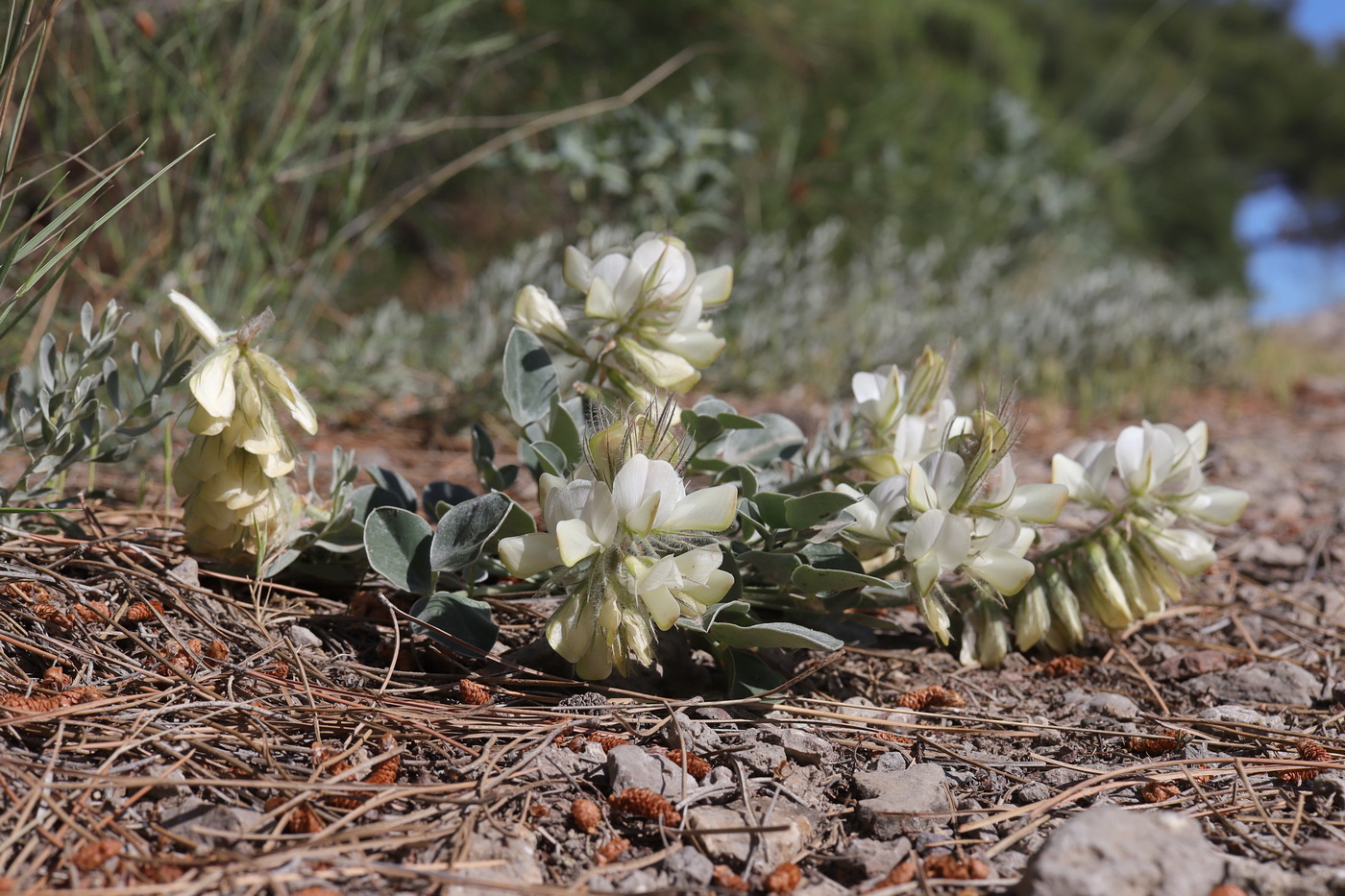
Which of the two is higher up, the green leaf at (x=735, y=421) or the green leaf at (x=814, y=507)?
the green leaf at (x=735, y=421)

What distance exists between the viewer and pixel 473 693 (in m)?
1.38

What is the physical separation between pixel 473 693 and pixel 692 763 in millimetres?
312

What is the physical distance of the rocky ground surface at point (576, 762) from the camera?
104cm

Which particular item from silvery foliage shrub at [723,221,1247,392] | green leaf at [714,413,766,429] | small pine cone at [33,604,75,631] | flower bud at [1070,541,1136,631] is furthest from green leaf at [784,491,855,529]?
silvery foliage shrub at [723,221,1247,392]

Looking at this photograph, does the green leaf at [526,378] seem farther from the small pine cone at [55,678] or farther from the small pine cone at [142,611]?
the small pine cone at [55,678]

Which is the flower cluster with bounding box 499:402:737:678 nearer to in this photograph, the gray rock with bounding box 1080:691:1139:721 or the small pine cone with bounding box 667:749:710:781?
the small pine cone with bounding box 667:749:710:781

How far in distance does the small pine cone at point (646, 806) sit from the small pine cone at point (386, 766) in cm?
26

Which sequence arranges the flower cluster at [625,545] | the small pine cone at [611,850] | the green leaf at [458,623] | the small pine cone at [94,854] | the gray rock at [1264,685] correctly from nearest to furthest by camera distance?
1. the small pine cone at [94,854]
2. the small pine cone at [611,850]
3. the flower cluster at [625,545]
4. the green leaf at [458,623]
5. the gray rock at [1264,685]

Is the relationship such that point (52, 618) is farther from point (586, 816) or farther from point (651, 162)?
point (651, 162)

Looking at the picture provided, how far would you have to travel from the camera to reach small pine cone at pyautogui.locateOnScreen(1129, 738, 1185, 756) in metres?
1.42

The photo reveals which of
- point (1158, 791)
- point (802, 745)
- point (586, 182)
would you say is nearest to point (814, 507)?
point (802, 745)

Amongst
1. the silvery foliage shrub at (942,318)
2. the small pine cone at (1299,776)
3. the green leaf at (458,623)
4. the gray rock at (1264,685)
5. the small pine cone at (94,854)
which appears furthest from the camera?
the silvery foliage shrub at (942,318)

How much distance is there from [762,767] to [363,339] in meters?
2.00

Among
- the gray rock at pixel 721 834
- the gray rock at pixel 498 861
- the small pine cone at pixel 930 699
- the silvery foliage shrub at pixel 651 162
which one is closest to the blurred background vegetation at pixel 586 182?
the silvery foliage shrub at pixel 651 162
